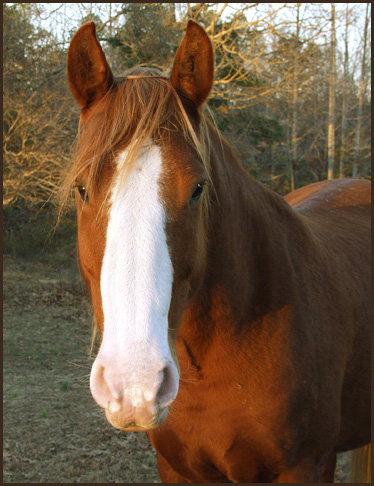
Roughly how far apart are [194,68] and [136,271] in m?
0.93

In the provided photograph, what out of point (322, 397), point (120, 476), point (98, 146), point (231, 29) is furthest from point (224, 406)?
point (231, 29)

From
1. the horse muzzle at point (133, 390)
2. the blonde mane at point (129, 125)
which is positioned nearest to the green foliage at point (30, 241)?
the blonde mane at point (129, 125)

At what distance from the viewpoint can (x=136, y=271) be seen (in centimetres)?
132

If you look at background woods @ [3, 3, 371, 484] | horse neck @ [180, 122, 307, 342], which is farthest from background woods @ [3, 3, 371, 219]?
horse neck @ [180, 122, 307, 342]

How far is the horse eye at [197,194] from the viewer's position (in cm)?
158

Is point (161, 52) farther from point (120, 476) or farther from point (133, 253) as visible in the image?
point (133, 253)

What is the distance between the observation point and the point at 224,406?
194 cm

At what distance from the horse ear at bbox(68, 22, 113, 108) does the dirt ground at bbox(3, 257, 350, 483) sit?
1.16 metres

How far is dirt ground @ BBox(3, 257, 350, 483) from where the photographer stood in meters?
3.92

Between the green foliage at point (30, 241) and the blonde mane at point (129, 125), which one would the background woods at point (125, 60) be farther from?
the blonde mane at point (129, 125)

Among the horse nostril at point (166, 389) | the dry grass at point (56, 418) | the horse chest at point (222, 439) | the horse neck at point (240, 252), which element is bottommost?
the dry grass at point (56, 418)

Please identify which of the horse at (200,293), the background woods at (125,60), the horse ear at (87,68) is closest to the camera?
the horse at (200,293)

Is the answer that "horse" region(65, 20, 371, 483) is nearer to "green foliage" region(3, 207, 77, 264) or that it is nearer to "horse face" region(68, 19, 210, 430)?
"horse face" region(68, 19, 210, 430)

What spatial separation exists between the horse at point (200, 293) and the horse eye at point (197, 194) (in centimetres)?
1
